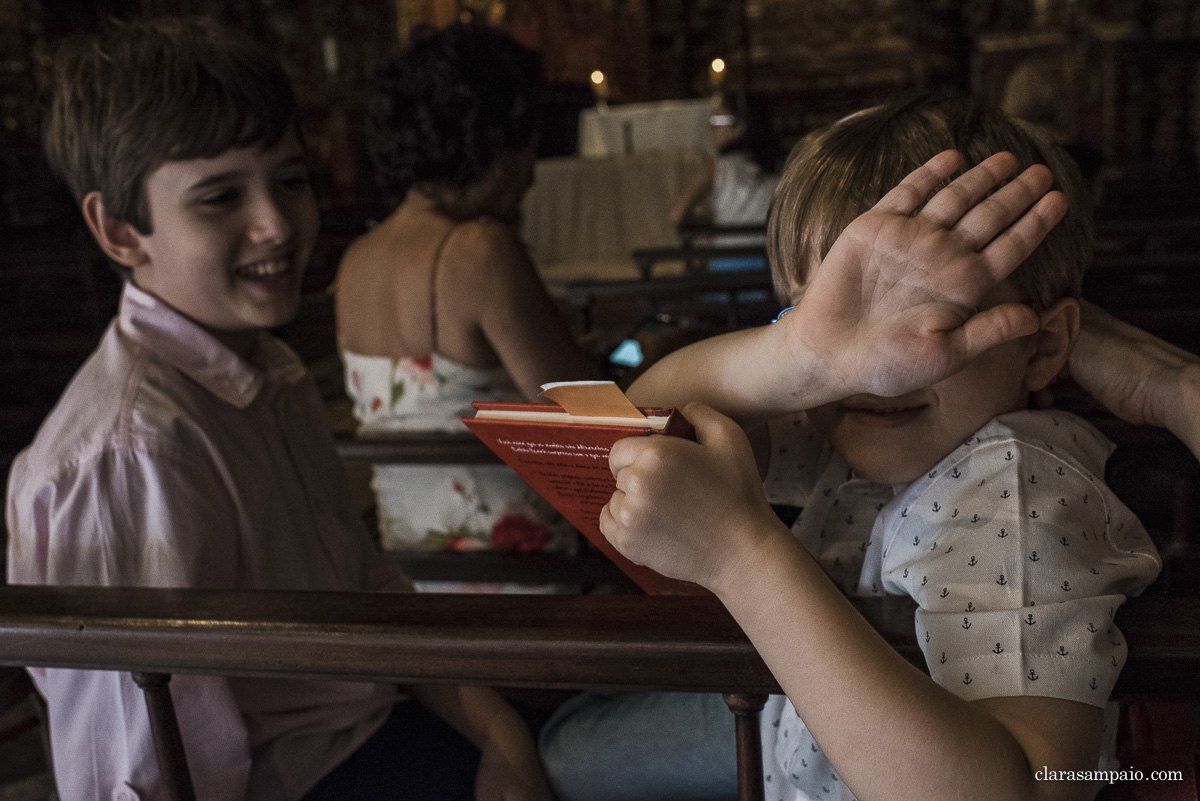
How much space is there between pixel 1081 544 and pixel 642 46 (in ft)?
31.9

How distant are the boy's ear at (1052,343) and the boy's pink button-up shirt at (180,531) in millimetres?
814

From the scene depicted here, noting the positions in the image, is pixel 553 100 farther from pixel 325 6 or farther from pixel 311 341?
pixel 311 341

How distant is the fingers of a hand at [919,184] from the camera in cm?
63

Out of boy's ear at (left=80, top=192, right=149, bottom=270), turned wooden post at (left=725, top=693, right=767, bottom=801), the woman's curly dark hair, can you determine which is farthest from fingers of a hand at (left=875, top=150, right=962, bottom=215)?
the woman's curly dark hair

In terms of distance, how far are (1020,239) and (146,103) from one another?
0.98 meters

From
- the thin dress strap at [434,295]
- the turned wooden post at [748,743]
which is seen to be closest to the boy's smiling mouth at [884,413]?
the turned wooden post at [748,743]

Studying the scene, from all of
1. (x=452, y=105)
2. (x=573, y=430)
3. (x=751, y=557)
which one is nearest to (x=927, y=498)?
(x=751, y=557)

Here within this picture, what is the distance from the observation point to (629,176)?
22.4 ft

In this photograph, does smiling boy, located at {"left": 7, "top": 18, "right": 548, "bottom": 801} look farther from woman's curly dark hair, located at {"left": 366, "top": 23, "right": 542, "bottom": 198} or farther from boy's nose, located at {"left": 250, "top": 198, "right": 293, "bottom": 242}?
woman's curly dark hair, located at {"left": 366, "top": 23, "right": 542, "bottom": 198}

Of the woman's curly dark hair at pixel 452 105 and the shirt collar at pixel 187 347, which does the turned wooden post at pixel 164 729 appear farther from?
the woman's curly dark hair at pixel 452 105

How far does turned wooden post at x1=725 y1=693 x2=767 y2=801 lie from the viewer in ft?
2.27

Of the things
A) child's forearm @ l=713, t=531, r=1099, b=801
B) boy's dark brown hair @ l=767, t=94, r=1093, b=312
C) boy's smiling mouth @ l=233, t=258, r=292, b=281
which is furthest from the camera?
boy's smiling mouth @ l=233, t=258, r=292, b=281

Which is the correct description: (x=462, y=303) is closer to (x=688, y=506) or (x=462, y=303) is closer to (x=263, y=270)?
(x=263, y=270)

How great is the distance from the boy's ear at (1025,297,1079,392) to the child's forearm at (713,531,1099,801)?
0.32 meters
